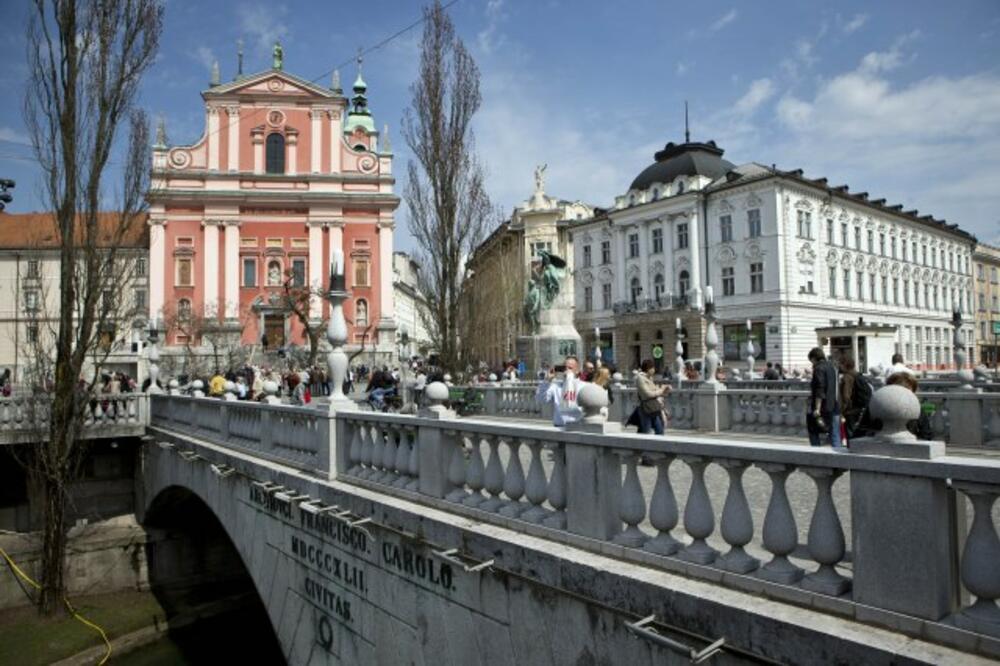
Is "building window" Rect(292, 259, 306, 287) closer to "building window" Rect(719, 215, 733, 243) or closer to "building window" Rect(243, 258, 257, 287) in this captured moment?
"building window" Rect(243, 258, 257, 287)

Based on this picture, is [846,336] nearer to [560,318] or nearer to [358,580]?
[560,318]

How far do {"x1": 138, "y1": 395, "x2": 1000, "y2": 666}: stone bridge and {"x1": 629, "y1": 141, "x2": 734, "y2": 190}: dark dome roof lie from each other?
4792cm

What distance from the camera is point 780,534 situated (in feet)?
11.7

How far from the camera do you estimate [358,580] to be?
6.90 m

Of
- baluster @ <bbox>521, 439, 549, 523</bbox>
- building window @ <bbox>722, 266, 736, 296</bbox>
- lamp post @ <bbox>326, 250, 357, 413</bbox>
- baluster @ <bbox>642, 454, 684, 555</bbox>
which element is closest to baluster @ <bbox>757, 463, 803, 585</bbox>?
baluster @ <bbox>642, 454, 684, 555</bbox>

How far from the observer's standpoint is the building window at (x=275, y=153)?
5234 centimetres

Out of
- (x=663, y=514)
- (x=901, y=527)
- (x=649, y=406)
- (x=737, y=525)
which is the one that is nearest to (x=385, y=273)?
(x=649, y=406)

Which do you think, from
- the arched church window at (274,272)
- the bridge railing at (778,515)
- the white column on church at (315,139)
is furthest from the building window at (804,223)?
the bridge railing at (778,515)

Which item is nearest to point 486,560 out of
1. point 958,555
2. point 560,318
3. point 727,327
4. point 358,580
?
point 358,580

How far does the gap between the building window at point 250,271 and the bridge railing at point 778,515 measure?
4887 centimetres

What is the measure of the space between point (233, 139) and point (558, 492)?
173 ft

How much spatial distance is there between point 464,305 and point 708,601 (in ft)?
65.0

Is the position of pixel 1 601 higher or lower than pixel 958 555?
lower

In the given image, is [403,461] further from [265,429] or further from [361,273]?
[361,273]
